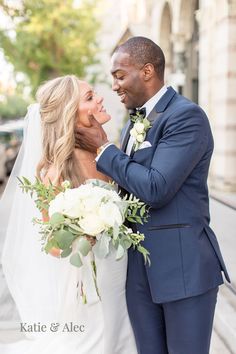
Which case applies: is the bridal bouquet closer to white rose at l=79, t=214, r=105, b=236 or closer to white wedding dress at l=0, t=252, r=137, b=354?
white rose at l=79, t=214, r=105, b=236

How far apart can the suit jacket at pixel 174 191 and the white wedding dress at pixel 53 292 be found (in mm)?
422

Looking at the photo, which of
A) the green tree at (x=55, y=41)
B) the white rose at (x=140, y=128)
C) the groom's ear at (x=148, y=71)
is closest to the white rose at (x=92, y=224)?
the white rose at (x=140, y=128)

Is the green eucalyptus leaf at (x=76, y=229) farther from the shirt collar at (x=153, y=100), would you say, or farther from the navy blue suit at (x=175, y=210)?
the shirt collar at (x=153, y=100)

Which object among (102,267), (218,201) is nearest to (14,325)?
(102,267)

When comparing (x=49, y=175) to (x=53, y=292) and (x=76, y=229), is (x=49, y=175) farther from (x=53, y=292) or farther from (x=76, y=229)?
(x=53, y=292)

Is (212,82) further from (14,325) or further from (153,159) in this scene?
(153,159)

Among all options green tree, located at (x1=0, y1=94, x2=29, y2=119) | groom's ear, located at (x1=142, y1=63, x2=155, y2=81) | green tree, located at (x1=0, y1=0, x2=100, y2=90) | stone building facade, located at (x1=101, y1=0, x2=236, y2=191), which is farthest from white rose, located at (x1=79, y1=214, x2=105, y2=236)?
green tree, located at (x1=0, y1=94, x2=29, y2=119)

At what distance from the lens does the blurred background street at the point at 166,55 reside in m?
7.91

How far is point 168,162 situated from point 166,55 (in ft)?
64.1

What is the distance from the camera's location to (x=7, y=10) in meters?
13.5

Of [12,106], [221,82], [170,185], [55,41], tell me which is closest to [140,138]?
[170,185]

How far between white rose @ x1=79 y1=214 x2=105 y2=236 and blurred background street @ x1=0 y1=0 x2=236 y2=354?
1.78m

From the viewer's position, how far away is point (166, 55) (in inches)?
851

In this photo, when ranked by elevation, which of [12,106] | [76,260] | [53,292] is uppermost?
[76,260]
